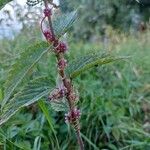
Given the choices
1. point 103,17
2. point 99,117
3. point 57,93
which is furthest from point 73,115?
point 103,17

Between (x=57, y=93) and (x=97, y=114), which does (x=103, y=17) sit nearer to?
(x=97, y=114)

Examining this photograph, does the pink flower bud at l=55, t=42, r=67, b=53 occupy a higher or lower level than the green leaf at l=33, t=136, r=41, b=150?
higher

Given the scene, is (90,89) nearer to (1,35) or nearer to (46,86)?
(1,35)

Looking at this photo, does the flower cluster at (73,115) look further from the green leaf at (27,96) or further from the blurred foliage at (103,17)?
the blurred foliage at (103,17)

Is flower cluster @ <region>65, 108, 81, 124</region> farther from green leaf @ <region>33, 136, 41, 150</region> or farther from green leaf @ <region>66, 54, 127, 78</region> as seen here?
green leaf @ <region>33, 136, 41, 150</region>

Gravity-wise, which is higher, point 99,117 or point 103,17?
point 103,17

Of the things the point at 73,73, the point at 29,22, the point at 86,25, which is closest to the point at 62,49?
the point at 73,73

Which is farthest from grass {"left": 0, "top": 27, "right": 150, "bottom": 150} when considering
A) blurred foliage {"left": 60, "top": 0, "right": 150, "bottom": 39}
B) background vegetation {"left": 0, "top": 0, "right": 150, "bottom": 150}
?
blurred foliage {"left": 60, "top": 0, "right": 150, "bottom": 39}

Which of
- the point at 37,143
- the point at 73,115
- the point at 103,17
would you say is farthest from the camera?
the point at 103,17
